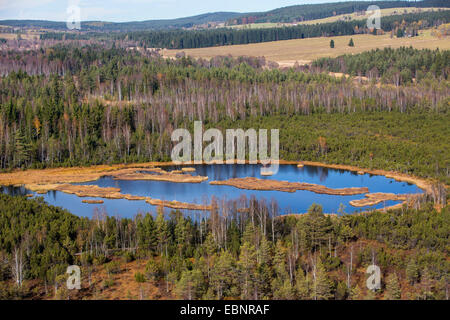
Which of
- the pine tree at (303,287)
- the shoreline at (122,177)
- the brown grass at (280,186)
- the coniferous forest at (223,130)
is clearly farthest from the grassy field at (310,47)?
the pine tree at (303,287)

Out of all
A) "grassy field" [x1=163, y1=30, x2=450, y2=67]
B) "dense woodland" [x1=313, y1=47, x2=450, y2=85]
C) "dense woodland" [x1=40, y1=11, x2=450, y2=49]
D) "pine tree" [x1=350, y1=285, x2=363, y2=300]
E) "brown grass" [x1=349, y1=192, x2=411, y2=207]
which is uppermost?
"dense woodland" [x1=40, y1=11, x2=450, y2=49]

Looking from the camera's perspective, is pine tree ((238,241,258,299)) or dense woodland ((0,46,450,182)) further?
dense woodland ((0,46,450,182))

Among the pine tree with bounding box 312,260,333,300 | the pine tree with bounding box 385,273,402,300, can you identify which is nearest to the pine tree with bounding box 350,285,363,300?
the pine tree with bounding box 312,260,333,300

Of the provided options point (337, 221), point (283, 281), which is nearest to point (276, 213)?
point (337, 221)

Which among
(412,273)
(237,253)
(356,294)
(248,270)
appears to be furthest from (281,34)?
(356,294)

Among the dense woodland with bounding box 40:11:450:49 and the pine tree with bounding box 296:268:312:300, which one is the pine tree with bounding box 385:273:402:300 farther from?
the dense woodland with bounding box 40:11:450:49

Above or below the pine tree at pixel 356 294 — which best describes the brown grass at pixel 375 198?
below

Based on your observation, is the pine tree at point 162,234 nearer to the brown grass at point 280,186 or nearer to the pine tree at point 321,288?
the pine tree at point 321,288
